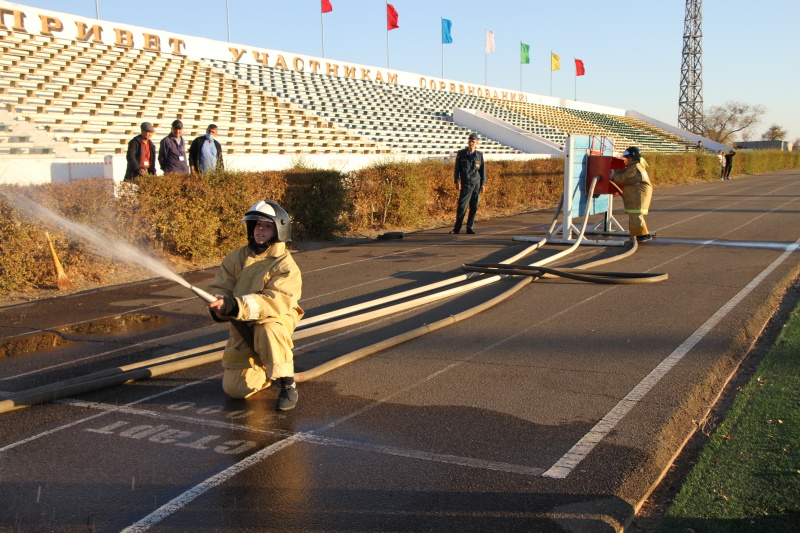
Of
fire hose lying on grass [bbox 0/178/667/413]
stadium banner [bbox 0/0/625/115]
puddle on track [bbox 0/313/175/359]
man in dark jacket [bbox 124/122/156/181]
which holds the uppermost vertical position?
stadium banner [bbox 0/0/625/115]

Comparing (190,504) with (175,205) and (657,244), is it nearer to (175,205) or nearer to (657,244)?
(175,205)

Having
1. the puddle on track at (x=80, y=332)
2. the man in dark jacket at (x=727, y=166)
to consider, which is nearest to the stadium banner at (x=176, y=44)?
the man in dark jacket at (x=727, y=166)

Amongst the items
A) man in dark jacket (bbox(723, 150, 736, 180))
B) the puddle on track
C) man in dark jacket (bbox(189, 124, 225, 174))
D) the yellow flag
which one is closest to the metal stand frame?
man in dark jacket (bbox(189, 124, 225, 174))

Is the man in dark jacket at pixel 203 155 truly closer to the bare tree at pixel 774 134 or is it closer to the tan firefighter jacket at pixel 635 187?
the tan firefighter jacket at pixel 635 187

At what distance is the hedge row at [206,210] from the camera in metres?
9.77

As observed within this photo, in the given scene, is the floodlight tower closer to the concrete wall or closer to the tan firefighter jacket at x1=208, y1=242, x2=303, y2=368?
the concrete wall

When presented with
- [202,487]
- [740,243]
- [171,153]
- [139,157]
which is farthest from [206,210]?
[740,243]

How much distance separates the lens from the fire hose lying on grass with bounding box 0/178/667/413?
559 cm

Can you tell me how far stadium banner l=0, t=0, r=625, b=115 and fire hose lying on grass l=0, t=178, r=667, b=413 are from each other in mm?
26785

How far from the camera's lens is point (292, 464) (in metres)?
4.36

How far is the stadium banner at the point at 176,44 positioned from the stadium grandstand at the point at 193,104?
2.6 inches

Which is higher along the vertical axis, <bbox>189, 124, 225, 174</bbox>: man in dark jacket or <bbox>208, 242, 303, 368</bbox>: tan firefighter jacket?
<bbox>189, 124, 225, 174</bbox>: man in dark jacket

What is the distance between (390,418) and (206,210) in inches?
323

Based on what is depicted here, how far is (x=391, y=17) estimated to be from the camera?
54.6 meters
